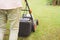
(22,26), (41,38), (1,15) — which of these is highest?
(1,15)

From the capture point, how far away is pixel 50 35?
3262 millimetres

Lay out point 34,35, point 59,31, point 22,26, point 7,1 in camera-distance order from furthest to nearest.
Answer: point 59,31, point 34,35, point 22,26, point 7,1

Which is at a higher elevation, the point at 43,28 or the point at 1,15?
the point at 1,15

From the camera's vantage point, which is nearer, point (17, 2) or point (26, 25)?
point (17, 2)

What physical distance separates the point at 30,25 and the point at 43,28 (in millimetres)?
674

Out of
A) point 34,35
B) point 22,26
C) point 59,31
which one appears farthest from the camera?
point 59,31

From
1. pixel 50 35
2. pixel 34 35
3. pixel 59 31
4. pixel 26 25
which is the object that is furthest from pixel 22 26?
pixel 59 31

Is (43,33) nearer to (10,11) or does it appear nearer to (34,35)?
(34,35)

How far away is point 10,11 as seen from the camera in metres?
2.03

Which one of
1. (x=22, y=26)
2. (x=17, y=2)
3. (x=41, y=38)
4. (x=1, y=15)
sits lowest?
(x=41, y=38)

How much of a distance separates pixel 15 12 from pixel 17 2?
0.12m

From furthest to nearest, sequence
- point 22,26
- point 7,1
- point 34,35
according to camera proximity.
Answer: point 34,35, point 22,26, point 7,1

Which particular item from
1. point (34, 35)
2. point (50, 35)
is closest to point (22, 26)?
point (34, 35)

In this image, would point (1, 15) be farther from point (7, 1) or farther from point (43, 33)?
point (43, 33)
